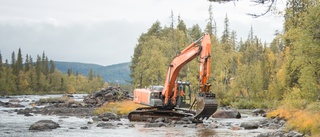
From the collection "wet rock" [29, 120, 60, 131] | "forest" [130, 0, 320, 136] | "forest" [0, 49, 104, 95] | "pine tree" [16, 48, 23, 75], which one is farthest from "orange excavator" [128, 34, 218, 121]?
"pine tree" [16, 48, 23, 75]

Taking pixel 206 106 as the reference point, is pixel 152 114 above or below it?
below

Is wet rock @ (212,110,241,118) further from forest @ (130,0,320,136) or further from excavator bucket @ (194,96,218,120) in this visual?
excavator bucket @ (194,96,218,120)

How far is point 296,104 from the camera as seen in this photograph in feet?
101

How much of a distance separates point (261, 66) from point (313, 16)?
2341cm

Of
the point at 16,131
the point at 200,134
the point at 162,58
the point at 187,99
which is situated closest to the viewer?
the point at 200,134

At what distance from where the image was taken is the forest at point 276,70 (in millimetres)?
29188

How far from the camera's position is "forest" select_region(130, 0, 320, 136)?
95.8 ft

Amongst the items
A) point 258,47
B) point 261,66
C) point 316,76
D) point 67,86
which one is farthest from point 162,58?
point 67,86

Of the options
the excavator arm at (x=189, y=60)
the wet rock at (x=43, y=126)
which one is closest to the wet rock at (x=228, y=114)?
the excavator arm at (x=189, y=60)

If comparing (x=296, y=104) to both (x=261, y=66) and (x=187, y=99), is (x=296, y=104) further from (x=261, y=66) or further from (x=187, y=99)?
(x=261, y=66)

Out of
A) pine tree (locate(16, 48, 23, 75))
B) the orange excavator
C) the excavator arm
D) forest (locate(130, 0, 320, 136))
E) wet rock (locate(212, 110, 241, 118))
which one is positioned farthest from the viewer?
pine tree (locate(16, 48, 23, 75))

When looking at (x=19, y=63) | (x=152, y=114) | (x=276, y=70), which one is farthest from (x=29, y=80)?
(x=152, y=114)

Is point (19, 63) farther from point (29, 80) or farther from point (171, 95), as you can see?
point (171, 95)

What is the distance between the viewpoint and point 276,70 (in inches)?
2026
